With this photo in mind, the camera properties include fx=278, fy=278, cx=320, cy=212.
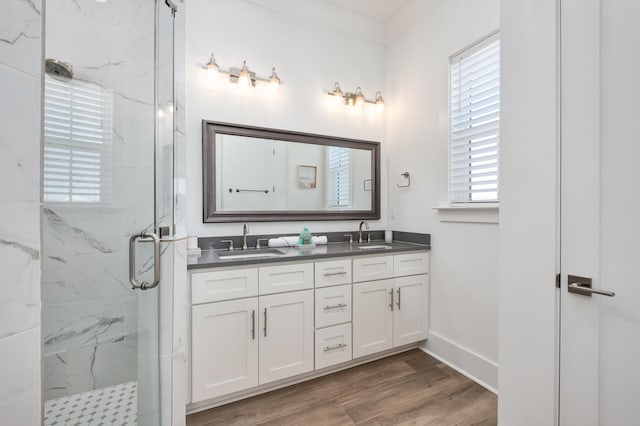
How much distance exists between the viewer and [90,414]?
48.0 inches

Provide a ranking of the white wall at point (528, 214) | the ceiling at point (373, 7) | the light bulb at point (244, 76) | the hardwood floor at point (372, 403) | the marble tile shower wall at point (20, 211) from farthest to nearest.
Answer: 1. the ceiling at point (373, 7)
2. the light bulb at point (244, 76)
3. the hardwood floor at point (372, 403)
4. the white wall at point (528, 214)
5. the marble tile shower wall at point (20, 211)

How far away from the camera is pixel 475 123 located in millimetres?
2113

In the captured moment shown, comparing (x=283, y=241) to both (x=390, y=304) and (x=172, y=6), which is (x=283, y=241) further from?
(x=172, y=6)

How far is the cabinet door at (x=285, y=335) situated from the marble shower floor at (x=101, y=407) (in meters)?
0.72

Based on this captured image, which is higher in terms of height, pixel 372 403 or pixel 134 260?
pixel 134 260

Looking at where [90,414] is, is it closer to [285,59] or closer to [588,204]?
[588,204]

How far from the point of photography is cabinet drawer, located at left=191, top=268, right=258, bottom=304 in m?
1.65

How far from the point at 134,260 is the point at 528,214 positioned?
69.1 inches

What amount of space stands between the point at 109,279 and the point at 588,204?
206 cm

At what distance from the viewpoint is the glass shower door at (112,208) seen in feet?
4.12

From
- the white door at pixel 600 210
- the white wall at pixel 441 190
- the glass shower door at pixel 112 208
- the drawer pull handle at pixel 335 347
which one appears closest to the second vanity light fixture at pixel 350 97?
the white wall at pixel 441 190

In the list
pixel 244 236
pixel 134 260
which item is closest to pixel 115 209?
pixel 134 260

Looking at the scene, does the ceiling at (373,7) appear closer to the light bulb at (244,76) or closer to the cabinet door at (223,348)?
the light bulb at (244,76)

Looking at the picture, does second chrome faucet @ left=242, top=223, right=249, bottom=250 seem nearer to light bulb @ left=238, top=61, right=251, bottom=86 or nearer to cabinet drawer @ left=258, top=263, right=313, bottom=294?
cabinet drawer @ left=258, top=263, right=313, bottom=294
